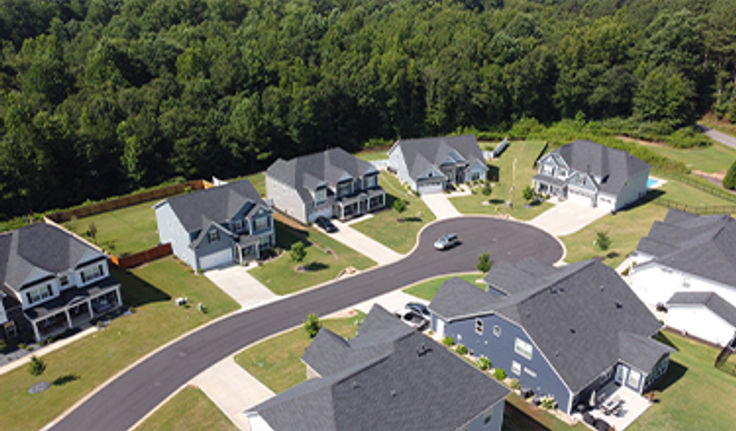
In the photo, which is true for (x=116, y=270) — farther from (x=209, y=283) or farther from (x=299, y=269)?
(x=299, y=269)

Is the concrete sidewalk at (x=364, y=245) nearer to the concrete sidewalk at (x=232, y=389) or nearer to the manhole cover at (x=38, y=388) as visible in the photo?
the concrete sidewalk at (x=232, y=389)

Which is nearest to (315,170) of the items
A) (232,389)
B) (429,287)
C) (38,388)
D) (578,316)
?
(429,287)

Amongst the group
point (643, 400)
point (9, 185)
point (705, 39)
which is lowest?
point (643, 400)

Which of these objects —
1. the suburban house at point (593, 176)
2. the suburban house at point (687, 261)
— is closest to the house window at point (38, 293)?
the suburban house at point (687, 261)

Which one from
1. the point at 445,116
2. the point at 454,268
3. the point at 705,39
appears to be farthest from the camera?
the point at 705,39

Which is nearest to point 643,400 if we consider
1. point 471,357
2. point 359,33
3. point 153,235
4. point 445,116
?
point 471,357

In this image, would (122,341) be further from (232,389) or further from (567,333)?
(567,333)
